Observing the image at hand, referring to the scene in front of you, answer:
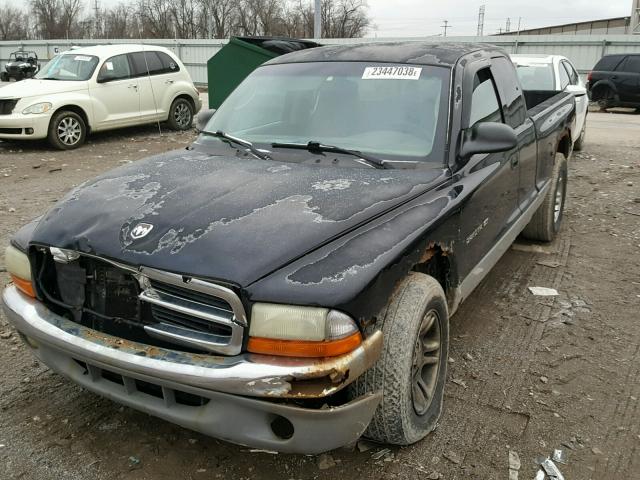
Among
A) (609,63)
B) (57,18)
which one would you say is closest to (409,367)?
(609,63)

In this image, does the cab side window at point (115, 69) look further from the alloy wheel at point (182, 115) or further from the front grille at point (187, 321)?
the front grille at point (187, 321)

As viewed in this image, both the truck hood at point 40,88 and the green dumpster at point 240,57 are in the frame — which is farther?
the green dumpster at point 240,57

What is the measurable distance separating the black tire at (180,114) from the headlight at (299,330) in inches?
437

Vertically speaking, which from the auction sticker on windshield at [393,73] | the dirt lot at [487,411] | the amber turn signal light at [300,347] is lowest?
the dirt lot at [487,411]

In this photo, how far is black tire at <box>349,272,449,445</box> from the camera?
2.31m

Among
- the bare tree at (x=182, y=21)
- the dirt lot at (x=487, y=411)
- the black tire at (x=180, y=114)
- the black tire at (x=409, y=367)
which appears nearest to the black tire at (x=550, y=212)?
the dirt lot at (x=487, y=411)

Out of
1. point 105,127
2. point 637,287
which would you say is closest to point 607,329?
point 637,287

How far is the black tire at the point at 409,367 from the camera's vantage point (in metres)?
2.31

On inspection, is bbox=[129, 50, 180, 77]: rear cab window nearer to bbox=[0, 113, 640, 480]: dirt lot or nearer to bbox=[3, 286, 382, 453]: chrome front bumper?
bbox=[0, 113, 640, 480]: dirt lot

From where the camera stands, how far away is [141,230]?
94.1 inches

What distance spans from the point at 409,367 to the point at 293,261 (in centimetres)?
66

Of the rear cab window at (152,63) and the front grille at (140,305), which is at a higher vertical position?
the rear cab window at (152,63)

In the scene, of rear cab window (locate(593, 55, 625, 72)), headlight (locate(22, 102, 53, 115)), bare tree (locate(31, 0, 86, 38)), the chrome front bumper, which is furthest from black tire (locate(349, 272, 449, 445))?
bare tree (locate(31, 0, 86, 38))

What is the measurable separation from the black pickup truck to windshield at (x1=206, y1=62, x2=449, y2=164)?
0.04ft
